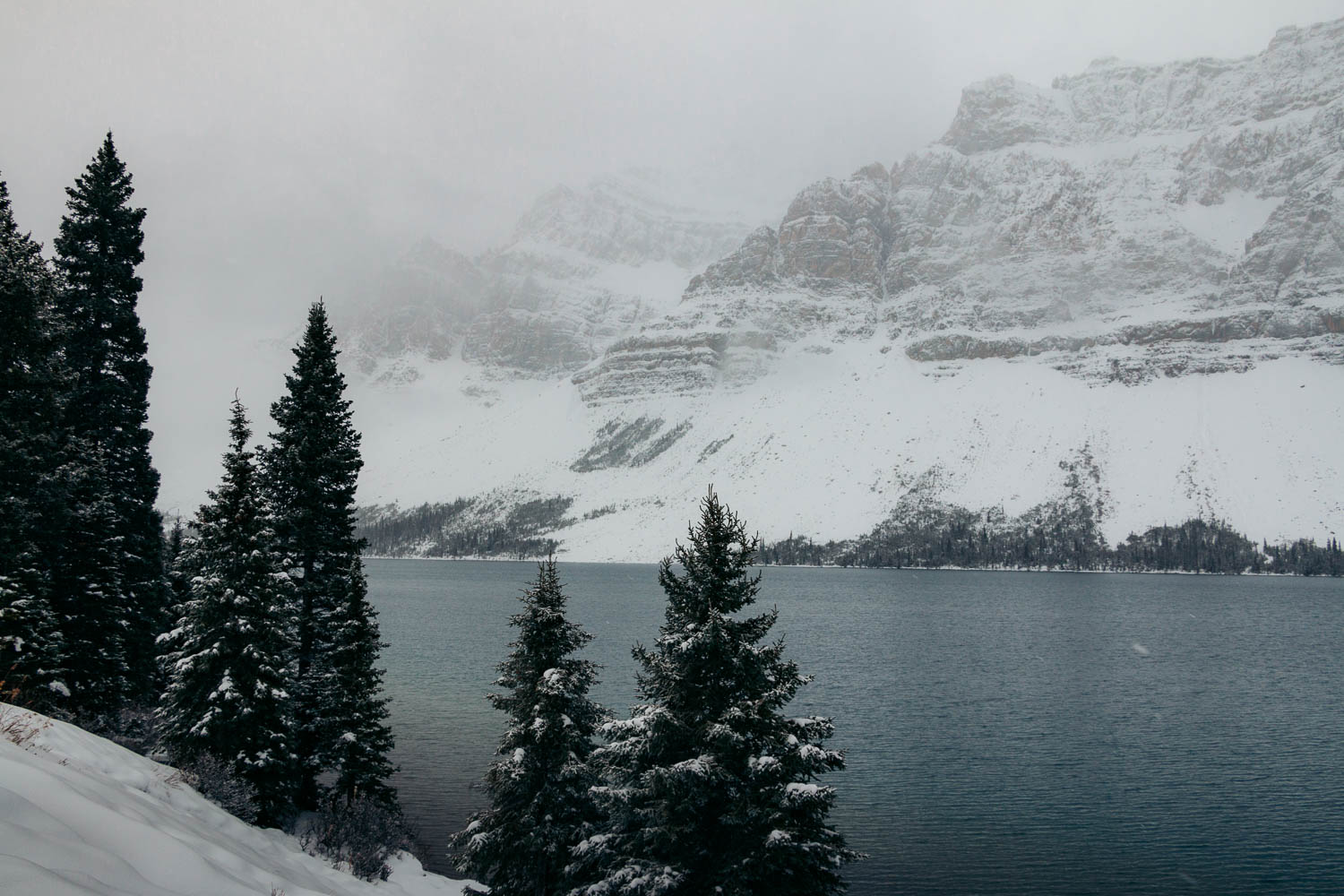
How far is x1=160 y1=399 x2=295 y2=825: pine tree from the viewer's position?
2123cm

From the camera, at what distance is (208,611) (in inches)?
869

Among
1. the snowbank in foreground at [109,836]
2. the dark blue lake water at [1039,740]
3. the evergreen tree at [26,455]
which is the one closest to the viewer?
the snowbank in foreground at [109,836]

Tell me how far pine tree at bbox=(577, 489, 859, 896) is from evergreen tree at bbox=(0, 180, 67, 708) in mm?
14367

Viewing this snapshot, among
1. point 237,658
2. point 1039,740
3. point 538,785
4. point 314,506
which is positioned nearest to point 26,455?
point 237,658

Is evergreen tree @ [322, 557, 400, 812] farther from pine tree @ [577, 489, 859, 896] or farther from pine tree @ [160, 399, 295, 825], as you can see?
pine tree @ [577, 489, 859, 896]

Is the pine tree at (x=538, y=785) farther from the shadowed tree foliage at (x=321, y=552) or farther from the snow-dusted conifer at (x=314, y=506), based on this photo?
the snow-dusted conifer at (x=314, y=506)

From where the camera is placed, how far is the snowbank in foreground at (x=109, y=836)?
19.5 feet

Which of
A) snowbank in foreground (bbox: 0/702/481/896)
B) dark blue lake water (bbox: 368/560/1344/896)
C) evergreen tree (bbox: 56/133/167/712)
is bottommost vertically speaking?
dark blue lake water (bbox: 368/560/1344/896)

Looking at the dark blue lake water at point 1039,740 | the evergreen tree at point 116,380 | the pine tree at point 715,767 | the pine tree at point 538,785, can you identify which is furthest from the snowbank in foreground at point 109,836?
the dark blue lake water at point 1039,740

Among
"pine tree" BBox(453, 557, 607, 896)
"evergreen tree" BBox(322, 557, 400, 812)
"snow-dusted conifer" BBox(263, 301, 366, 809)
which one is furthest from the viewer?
"evergreen tree" BBox(322, 557, 400, 812)

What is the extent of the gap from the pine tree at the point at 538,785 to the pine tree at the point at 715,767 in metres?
2.35

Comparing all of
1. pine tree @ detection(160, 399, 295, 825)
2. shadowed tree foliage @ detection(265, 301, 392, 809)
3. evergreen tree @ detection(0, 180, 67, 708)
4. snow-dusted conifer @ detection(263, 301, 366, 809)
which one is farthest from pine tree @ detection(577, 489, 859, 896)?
evergreen tree @ detection(0, 180, 67, 708)

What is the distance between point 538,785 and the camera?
22.1 m

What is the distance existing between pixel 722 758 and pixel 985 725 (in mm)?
42845
